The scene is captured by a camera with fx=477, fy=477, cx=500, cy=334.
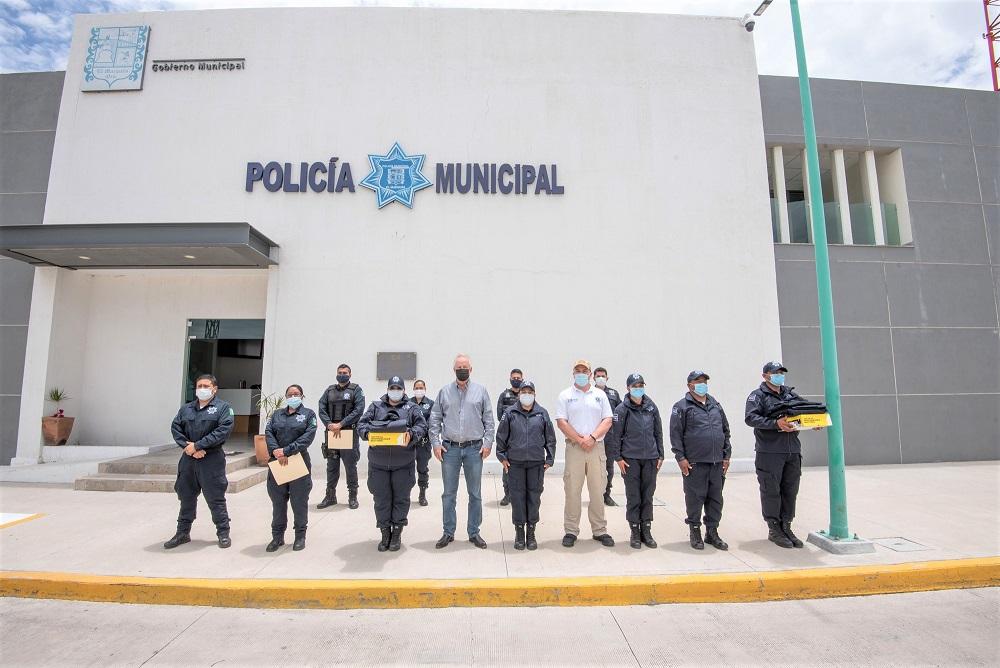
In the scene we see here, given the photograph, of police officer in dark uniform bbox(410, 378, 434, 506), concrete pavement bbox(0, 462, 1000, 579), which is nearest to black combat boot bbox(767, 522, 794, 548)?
concrete pavement bbox(0, 462, 1000, 579)

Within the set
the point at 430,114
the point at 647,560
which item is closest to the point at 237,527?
the point at 647,560

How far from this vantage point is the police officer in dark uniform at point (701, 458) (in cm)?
521

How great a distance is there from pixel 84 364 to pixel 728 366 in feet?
46.2

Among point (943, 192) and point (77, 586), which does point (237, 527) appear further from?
point (943, 192)

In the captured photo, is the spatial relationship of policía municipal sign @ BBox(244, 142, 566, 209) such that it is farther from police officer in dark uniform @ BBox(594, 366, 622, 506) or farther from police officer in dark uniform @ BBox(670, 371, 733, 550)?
police officer in dark uniform @ BBox(670, 371, 733, 550)

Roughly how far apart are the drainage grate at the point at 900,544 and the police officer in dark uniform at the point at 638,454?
2559mm

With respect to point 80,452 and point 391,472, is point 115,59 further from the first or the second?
point 391,472

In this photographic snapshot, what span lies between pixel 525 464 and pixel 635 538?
1465 millimetres

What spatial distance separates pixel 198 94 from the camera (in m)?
10.6

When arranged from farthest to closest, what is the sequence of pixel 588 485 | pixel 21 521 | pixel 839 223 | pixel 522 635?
pixel 839 223, pixel 21 521, pixel 588 485, pixel 522 635

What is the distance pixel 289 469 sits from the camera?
204 inches

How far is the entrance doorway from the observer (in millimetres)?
10875

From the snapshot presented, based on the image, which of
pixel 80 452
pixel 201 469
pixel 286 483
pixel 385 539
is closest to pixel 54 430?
pixel 80 452

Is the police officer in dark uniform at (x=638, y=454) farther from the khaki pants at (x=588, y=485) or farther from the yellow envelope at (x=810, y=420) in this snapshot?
the yellow envelope at (x=810, y=420)
